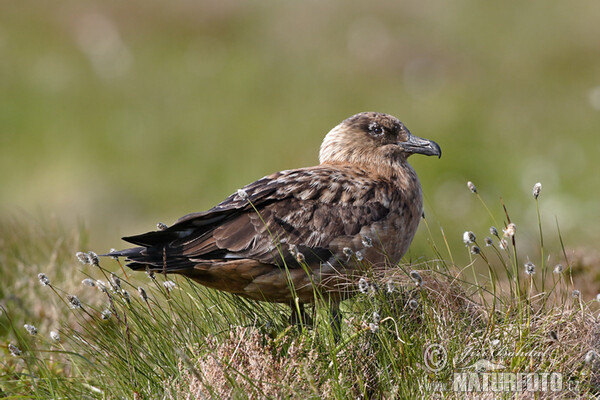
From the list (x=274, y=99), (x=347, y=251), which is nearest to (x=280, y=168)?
(x=274, y=99)

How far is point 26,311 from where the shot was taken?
5762 mm

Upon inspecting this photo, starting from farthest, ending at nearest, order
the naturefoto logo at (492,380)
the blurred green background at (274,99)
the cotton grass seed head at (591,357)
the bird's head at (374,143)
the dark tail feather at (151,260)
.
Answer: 1. the blurred green background at (274,99)
2. the bird's head at (374,143)
3. the dark tail feather at (151,260)
4. the naturefoto logo at (492,380)
5. the cotton grass seed head at (591,357)

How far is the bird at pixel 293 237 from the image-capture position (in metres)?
4.62

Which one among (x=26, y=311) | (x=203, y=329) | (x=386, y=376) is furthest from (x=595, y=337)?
(x=26, y=311)

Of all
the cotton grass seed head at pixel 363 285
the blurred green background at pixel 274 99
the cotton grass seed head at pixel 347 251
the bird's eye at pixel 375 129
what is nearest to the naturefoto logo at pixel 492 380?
the cotton grass seed head at pixel 363 285

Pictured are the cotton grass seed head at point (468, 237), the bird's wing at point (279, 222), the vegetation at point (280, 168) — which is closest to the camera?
the cotton grass seed head at point (468, 237)

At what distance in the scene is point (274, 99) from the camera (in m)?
17.6

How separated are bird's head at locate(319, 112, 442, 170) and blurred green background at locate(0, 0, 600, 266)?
4484 mm

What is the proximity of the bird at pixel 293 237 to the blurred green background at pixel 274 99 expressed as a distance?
514 cm

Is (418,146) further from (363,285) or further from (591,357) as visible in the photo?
(591,357)

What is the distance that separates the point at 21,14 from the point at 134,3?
3.12 meters

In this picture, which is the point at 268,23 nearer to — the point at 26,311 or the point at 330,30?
the point at 330,30

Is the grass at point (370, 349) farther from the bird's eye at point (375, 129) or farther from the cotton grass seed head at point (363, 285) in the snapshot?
the bird's eye at point (375, 129)

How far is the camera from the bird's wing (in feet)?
15.4
